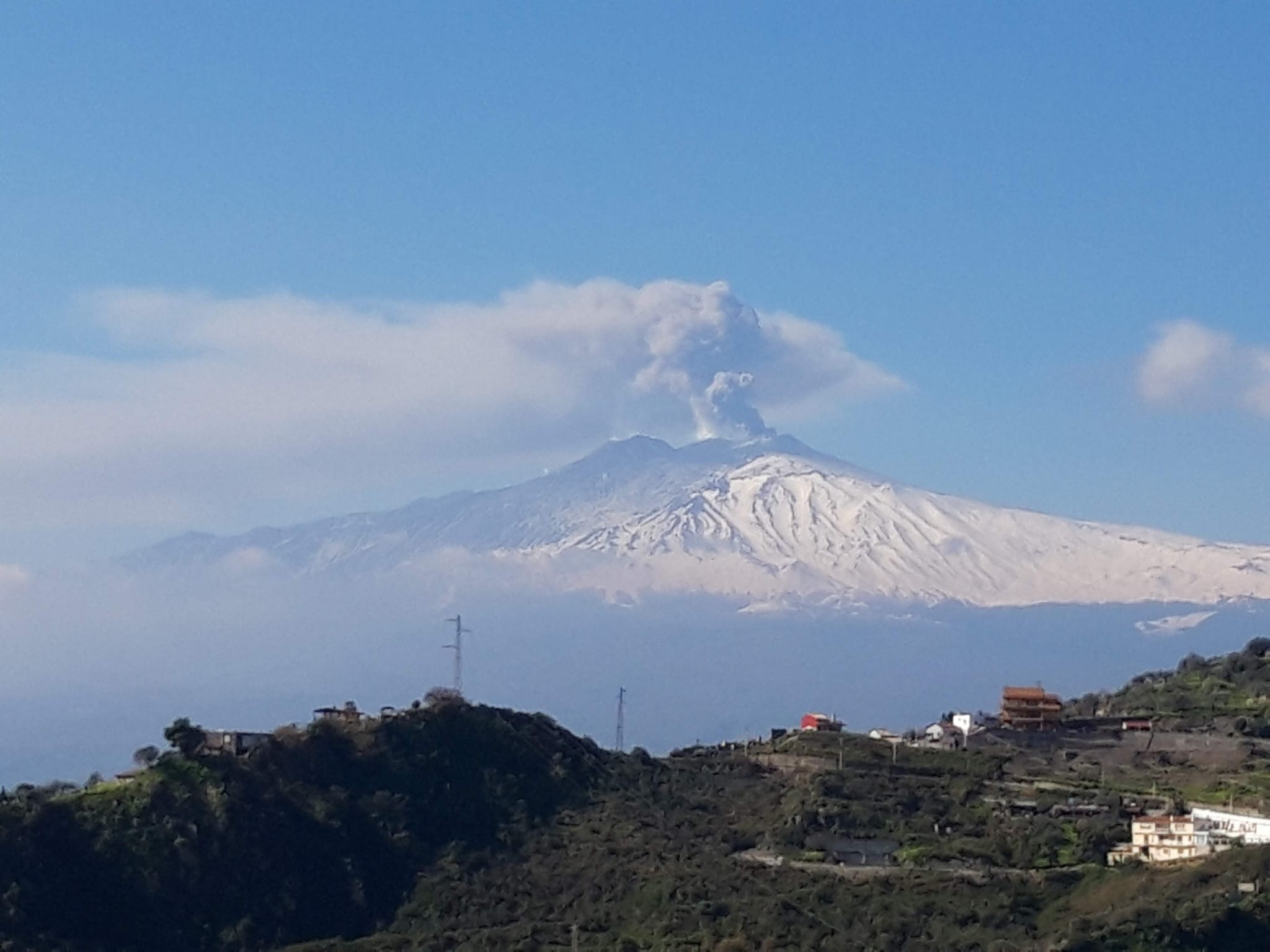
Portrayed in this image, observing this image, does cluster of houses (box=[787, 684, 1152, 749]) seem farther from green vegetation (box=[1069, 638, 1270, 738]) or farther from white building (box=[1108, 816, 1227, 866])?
white building (box=[1108, 816, 1227, 866])

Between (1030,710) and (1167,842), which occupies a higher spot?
(1030,710)

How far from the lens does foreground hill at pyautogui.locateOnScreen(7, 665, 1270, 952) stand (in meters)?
38.8

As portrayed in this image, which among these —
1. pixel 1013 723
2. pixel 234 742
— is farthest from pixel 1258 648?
pixel 234 742

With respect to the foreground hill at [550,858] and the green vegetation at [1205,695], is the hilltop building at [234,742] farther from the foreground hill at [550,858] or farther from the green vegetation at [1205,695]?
the green vegetation at [1205,695]

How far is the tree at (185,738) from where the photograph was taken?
45.8 meters

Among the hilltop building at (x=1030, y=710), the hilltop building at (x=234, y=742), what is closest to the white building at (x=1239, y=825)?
the hilltop building at (x=1030, y=710)

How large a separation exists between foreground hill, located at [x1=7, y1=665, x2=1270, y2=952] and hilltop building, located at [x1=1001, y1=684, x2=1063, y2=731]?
659cm

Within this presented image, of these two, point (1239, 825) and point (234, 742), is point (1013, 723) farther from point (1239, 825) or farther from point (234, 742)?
point (234, 742)

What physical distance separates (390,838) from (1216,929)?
681 inches

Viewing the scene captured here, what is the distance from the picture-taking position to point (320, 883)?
43.8 meters

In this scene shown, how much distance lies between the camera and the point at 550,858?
45.2m

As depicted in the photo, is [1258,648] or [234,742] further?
[1258,648]

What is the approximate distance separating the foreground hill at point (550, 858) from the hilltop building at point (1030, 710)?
6593 mm

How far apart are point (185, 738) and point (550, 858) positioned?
315 inches
